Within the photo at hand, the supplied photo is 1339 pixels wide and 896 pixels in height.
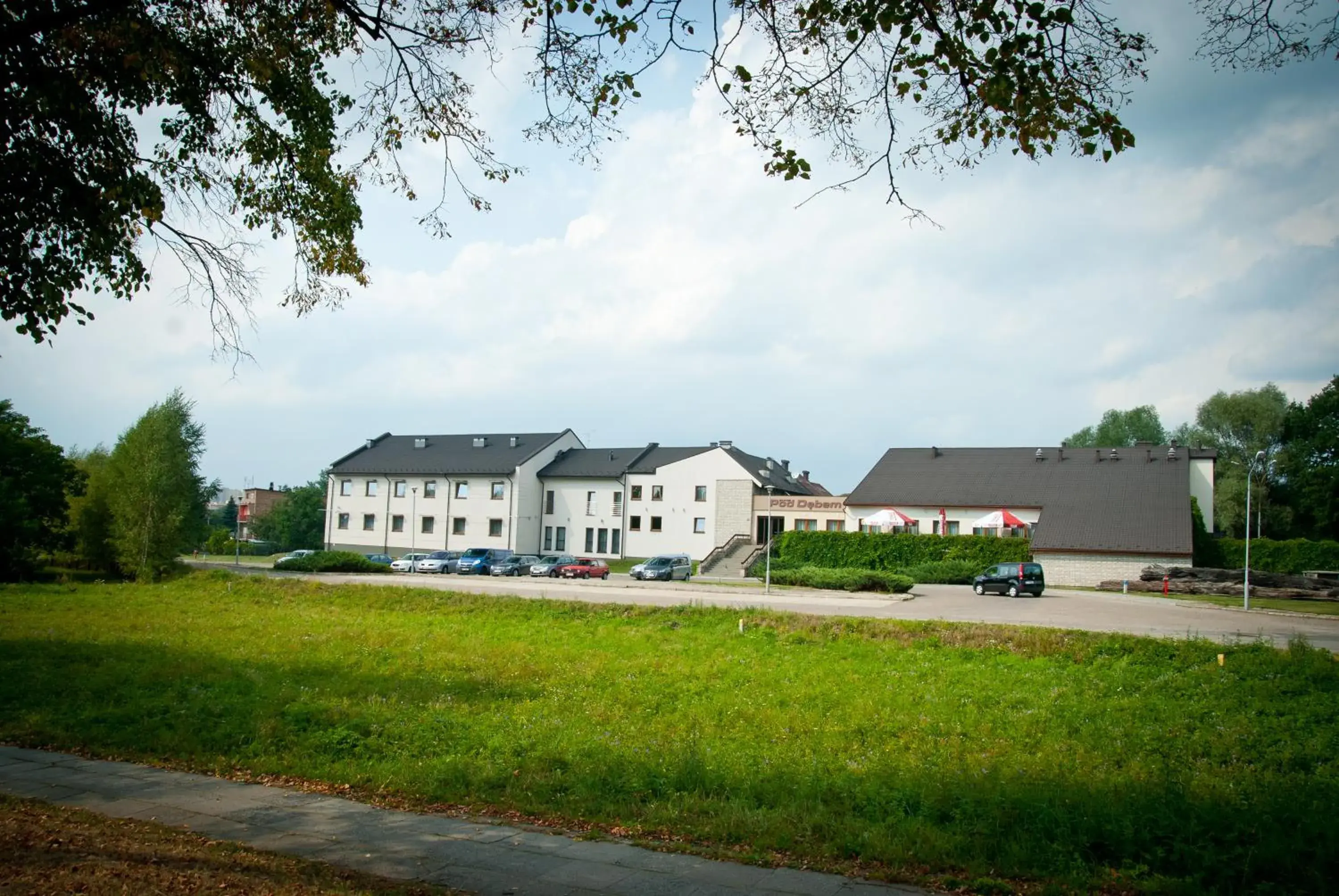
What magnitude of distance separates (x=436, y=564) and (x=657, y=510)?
Answer: 18.0 meters

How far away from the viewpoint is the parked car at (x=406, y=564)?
49.5m

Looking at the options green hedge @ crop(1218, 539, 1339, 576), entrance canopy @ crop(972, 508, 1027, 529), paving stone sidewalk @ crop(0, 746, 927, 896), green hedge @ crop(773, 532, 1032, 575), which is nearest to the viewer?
paving stone sidewalk @ crop(0, 746, 927, 896)

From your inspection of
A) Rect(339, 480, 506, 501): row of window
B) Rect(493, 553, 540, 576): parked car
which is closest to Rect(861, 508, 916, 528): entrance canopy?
Rect(493, 553, 540, 576): parked car

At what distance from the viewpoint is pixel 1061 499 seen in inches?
2074

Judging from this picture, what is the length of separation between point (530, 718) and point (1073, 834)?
648cm

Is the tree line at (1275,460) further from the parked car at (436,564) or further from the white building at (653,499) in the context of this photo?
the parked car at (436,564)

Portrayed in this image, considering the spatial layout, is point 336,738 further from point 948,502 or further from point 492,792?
point 948,502

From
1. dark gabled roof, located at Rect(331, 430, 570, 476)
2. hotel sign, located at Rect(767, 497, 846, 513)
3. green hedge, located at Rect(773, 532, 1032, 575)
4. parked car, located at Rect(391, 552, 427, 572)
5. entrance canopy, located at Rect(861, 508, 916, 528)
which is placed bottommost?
parked car, located at Rect(391, 552, 427, 572)

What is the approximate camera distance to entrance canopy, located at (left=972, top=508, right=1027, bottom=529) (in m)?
50.6

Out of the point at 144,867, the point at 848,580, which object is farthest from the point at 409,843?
the point at 848,580

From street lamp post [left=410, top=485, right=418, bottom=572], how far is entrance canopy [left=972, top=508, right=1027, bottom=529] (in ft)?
135

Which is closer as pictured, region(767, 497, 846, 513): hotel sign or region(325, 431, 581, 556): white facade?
region(767, 497, 846, 513): hotel sign

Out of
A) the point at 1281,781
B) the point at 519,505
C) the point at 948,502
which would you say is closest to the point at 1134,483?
the point at 948,502

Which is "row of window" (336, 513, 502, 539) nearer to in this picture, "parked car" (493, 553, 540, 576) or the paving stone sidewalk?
"parked car" (493, 553, 540, 576)
